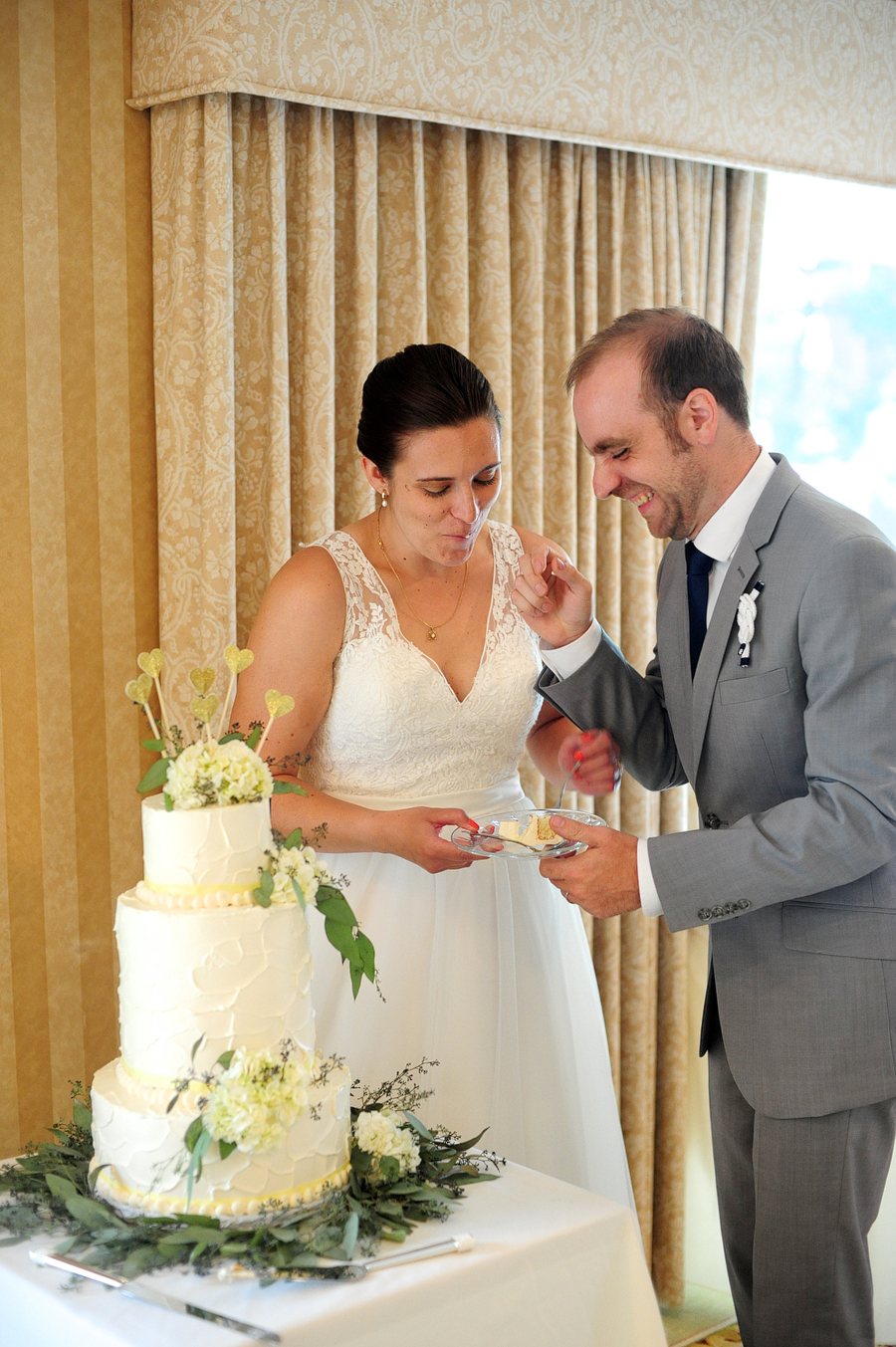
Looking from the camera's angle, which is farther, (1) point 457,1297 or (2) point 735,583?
(2) point 735,583

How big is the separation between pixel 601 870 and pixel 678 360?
873mm

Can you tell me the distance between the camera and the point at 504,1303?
137 cm

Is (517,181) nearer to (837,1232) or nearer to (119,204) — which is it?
(119,204)

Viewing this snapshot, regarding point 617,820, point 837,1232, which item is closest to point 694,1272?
point 617,820

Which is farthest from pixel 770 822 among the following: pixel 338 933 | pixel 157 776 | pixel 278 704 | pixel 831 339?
pixel 831 339

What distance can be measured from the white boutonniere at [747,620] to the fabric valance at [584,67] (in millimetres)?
1755

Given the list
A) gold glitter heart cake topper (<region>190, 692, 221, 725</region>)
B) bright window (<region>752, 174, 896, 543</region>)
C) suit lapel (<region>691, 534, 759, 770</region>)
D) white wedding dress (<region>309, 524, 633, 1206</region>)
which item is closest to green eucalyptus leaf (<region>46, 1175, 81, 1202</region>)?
gold glitter heart cake topper (<region>190, 692, 221, 725</region>)

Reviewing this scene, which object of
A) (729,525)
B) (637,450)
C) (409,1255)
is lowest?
(409,1255)

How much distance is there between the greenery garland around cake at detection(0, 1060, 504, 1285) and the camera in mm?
1311

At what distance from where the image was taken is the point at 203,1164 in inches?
53.3

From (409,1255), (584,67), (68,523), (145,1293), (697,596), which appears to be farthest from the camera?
(584,67)

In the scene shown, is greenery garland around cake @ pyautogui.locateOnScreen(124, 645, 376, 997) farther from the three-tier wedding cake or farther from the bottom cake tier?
the bottom cake tier

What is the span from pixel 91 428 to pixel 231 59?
91 centimetres

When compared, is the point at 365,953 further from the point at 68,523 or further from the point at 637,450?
the point at 68,523
